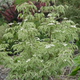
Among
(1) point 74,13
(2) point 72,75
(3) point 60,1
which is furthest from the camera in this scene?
(3) point 60,1

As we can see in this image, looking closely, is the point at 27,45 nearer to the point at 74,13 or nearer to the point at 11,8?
the point at 74,13

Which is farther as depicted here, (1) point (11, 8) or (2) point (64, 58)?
(1) point (11, 8)

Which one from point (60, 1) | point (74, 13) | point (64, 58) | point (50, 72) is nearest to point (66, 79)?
point (50, 72)

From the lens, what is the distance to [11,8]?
889cm

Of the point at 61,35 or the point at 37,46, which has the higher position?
the point at 61,35

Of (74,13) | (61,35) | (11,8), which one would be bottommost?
(11,8)

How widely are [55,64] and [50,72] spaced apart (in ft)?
0.64

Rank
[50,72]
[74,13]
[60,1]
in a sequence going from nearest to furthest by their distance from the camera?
[50,72]
[74,13]
[60,1]

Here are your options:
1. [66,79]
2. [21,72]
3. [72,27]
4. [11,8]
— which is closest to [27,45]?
[21,72]

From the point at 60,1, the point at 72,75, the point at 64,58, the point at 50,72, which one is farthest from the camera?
the point at 60,1

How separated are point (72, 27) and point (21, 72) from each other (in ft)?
4.04

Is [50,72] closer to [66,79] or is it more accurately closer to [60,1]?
[66,79]

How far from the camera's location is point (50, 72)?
341cm

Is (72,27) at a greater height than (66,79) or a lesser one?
greater
